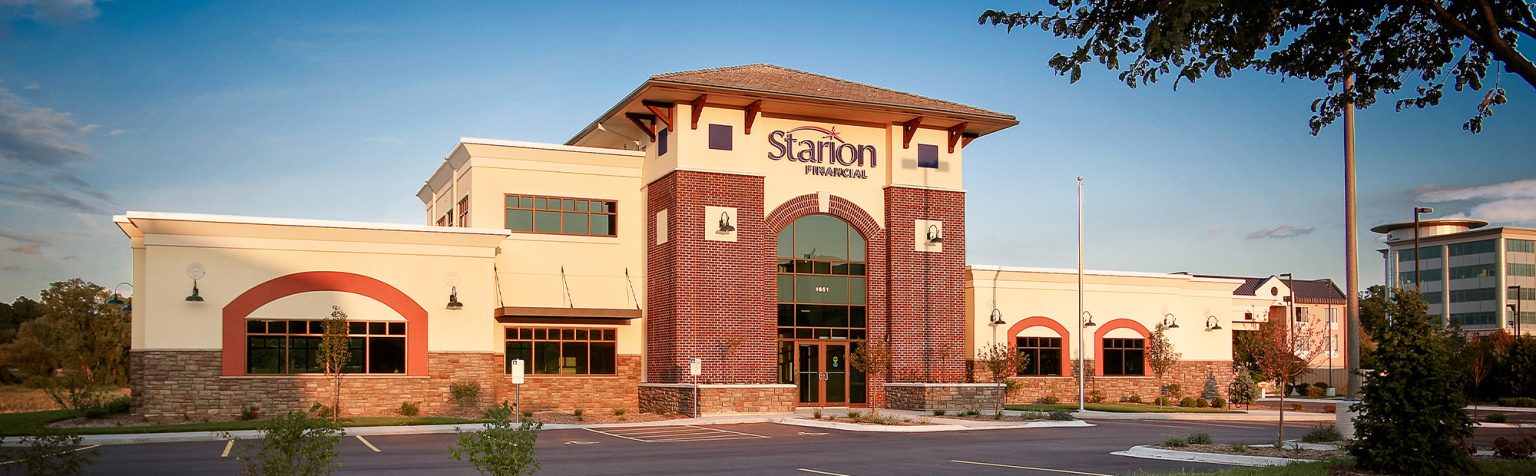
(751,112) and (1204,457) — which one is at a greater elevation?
(751,112)

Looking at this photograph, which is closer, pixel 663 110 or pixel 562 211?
pixel 663 110

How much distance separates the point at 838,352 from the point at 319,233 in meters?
15.3

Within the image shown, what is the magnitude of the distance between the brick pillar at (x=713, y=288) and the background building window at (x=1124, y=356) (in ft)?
51.3

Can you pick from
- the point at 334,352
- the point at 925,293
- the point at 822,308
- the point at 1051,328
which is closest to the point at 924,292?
the point at 925,293

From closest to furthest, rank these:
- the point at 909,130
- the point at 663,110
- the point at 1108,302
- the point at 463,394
→ the point at 463,394
the point at 663,110
the point at 909,130
the point at 1108,302

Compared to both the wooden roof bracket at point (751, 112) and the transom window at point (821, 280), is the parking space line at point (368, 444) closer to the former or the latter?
the transom window at point (821, 280)

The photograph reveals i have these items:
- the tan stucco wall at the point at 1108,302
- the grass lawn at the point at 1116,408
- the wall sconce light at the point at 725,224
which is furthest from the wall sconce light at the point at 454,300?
the tan stucco wall at the point at 1108,302

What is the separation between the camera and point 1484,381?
1991 inches

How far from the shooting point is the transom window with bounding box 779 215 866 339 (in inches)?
1416

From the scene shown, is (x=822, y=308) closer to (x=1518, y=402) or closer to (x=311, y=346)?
(x=311, y=346)

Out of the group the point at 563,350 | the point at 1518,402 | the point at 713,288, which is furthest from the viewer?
the point at 1518,402

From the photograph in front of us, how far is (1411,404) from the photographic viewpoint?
1656cm

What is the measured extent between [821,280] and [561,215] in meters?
8.07

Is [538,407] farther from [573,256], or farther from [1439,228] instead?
[1439,228]
